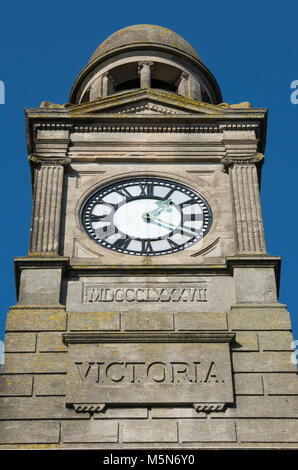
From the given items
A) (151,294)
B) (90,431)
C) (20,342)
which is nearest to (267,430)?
(90,431)

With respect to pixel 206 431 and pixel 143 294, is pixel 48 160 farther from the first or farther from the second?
pixel 206 431

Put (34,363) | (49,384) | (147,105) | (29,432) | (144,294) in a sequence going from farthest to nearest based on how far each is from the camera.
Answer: (147,105) < (144,294) < (34,363) < (49,384) < (29,432)

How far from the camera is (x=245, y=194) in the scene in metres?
23.8

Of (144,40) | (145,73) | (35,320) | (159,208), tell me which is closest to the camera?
(35,320)

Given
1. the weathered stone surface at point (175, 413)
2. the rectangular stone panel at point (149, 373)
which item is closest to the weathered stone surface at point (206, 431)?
the weathered stone surface at point (175, 413)

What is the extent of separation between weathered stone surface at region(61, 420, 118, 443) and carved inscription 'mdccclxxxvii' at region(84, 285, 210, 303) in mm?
3277

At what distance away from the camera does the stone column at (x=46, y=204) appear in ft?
73.7

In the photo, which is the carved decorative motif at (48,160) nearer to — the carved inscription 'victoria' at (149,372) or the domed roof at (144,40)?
the carved inscription 'victoria' at (149,372)

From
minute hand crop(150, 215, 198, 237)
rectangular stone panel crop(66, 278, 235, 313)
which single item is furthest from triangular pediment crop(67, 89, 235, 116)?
rectangular stone panel crop(66, 278, 235, 313)

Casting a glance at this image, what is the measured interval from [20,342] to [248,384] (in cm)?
431

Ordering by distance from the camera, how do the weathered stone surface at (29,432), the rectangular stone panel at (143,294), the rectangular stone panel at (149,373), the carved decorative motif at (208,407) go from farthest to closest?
the rectangular stone panel at (143,294) < the rectangular stone panel at (149,373) < the carved decorative motif at (208,407) < the weathered stone surface at (29,432)

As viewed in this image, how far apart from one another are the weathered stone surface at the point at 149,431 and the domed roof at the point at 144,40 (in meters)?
15.1

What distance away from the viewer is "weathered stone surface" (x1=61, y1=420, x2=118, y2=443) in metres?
18.1

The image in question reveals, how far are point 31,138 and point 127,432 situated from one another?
1006 centimetres
